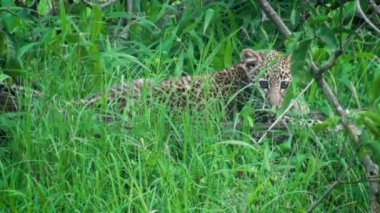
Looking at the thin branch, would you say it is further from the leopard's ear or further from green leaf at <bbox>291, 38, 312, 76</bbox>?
the leopard's ear

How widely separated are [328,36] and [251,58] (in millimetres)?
2432

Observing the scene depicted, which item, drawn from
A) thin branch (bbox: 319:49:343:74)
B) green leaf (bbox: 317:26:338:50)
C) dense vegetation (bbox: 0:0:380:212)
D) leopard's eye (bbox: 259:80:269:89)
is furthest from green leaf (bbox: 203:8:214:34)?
green leaf (bbox: 317:26:338:50)

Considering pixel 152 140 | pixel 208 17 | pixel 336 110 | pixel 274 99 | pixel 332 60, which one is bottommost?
pixel 274 99

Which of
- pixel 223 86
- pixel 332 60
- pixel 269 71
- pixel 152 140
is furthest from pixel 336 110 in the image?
pixel 269 71

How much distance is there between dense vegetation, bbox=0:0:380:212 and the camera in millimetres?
4465

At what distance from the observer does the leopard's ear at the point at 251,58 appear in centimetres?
585

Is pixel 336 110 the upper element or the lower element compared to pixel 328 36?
lower

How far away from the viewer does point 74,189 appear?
178 inches

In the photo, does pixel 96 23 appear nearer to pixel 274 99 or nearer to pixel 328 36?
pixel 274 99

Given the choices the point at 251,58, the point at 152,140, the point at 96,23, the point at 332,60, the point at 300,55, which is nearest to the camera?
the point at 300,55

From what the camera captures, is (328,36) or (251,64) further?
(251,64)

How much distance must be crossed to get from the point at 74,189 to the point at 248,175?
0.75 metres

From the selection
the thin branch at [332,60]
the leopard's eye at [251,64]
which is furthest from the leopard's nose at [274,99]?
the thin branch at [332,60]

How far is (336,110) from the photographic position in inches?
159
